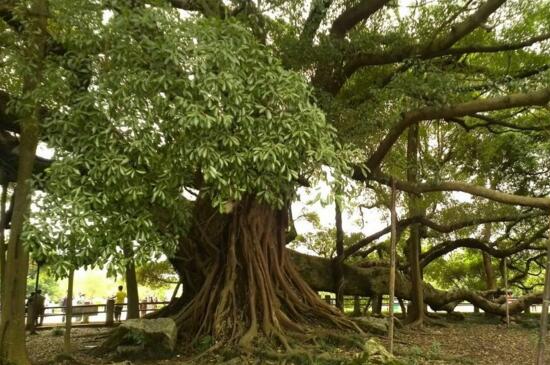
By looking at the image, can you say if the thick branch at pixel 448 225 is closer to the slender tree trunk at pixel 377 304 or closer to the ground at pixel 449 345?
the ground at pixel 449 345

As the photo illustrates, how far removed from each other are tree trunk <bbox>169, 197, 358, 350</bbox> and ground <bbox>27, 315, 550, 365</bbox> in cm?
77

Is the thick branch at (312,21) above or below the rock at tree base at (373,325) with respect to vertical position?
above

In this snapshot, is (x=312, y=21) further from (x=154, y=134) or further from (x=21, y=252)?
(x=21, y=252)

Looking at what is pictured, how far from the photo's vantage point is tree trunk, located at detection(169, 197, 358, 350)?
721 cm

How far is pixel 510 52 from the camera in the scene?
8.73 metres

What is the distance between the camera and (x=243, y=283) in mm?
7809

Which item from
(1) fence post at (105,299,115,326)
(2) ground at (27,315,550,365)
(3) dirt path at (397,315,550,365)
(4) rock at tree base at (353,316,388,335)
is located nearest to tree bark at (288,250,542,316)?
(2) ground at (27,315,550,365)

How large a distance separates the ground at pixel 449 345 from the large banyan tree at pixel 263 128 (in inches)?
40.0

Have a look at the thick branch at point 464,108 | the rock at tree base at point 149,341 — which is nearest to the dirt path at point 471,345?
the thick branch at point 464,108

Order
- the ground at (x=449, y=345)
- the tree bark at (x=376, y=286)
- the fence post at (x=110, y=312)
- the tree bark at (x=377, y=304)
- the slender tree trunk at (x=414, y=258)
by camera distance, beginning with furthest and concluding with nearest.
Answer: the tree bark at (x=377, y=304) < the fence post at (x=110, y=312) < the tree bark at (x=376, y=286) < the slender tree trunk at (x=414, y=258) < the ground at (x=449, y=345)

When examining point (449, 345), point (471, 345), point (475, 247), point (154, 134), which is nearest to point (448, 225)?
point (475, 247)

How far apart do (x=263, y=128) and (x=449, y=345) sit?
5.50 meters

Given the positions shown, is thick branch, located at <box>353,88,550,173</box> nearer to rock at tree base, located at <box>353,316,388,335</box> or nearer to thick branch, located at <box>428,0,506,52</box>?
thick branch, located at <box>428,0,506,52</box>

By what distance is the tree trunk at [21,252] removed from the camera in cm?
513
